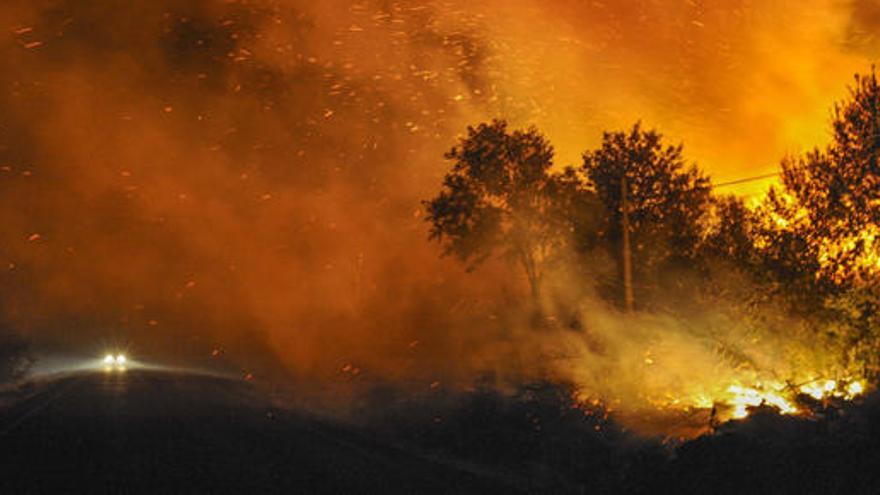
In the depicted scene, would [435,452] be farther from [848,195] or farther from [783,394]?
[848,195]

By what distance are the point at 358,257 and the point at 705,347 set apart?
3035cm

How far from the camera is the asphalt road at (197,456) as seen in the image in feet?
33.2

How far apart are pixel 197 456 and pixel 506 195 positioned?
79.5 ft

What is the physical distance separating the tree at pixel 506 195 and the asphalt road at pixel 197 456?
15.9 m

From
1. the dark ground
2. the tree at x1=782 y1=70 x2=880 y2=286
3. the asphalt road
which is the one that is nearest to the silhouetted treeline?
the tree at x1=782 y1=70 x2=880 y2=286

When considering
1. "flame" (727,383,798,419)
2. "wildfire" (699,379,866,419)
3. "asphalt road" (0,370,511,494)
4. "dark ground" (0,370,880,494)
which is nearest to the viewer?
"dark ground" (0,370,880,494)

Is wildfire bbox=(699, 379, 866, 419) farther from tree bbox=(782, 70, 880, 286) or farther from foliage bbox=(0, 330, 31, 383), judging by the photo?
foliage bbox=(0, 330, 31, 383)

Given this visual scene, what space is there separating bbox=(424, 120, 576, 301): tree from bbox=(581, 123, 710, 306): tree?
2398 millimetres

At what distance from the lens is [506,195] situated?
116 feet

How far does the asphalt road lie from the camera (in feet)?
33.2

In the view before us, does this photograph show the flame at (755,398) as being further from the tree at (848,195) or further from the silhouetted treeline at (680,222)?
the tree at (848,195)

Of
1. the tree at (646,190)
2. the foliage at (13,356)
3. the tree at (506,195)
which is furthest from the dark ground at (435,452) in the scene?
the foliage at (13,356)

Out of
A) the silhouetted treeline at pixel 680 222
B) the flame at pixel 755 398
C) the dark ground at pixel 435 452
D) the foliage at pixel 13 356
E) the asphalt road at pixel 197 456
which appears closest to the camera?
the dark ground at pixel 435 452

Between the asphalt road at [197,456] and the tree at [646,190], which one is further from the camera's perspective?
the tree at [646,190]
